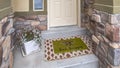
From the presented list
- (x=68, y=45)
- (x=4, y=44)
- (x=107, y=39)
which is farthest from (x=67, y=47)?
(x=4, y=44)

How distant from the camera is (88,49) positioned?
334 cm

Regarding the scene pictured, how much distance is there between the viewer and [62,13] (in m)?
4.55

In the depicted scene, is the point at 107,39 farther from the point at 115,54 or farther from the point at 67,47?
the point at 67,47

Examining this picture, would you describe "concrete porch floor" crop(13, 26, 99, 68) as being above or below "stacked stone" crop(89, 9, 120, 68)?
below

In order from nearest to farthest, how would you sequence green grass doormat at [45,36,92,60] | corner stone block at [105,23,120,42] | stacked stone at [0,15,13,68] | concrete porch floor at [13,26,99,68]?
stacked stone at [0,15,13,68], corner stone block at [105,23,120,42], concrete porch floor at [13,26,99,68], green grass doormat at [45,36,92,60]

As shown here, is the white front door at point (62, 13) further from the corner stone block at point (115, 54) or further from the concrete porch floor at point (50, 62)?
the corner stone block at point (115, 54)

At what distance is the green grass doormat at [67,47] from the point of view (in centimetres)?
312

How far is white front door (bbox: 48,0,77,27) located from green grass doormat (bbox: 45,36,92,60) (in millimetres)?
788

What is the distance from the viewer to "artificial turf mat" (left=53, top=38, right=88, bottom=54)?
10.9 ft

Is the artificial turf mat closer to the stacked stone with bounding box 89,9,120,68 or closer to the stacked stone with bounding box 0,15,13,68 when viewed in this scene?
the stacked stone with bounding box 89,9,120,68

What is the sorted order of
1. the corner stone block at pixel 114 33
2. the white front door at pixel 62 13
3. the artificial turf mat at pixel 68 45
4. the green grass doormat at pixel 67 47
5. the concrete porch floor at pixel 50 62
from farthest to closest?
the white front door at pixel 62 13 < the artificial turf mat at pixel 68 45 < the green grass doormat at pixel 67 47 < the concrete porch floor at pixel 50 62 < the corner stone block at pixel 114 33

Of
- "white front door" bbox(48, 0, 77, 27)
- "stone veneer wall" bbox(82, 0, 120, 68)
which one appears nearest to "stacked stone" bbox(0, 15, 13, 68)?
"stone veneer wall" bbox(82, 0, 120, 68)

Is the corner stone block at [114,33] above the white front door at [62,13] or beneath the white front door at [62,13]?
beneath

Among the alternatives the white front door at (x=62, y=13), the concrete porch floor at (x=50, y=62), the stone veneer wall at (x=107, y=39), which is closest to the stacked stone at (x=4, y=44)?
the concrete porch floor at (x=50, y=62)
